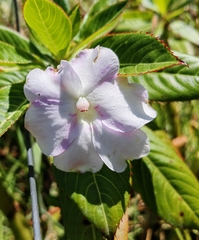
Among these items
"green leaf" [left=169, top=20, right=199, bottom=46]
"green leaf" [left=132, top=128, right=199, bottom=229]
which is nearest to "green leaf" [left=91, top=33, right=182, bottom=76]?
"green leaf" [left=132, top=128, right=199, bottom=229]

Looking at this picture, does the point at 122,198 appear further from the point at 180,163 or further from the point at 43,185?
the point at 43,185

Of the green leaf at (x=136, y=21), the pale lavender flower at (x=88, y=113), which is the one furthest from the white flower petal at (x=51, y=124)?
the green leaf at (x=136, y=21)

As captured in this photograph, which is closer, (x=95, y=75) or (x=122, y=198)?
(x=95, y=75)

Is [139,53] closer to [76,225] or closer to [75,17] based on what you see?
[75,17]

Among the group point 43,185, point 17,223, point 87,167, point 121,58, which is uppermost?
point 121,58

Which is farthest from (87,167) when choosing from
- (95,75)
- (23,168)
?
(23,168)

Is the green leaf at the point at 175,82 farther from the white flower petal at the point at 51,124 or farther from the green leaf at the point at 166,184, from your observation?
the white flower petal at the point at 51,124

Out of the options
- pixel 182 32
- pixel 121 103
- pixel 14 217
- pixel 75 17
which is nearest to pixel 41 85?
pixel 121 103
